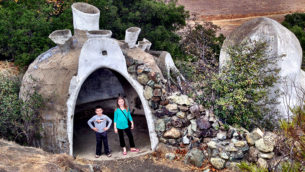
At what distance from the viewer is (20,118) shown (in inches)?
321

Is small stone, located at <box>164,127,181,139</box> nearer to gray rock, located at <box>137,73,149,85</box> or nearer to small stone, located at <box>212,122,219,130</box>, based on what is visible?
small stone, located at <box>212,122,219,130</box>

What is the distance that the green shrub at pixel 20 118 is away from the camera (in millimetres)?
7832

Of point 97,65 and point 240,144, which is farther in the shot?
point 97,65

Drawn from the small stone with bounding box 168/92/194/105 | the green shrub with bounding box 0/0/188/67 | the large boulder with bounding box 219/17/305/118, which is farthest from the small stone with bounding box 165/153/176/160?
the green shrub with bounding box 0/0/188/67

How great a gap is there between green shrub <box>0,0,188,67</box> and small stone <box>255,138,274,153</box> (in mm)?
8471

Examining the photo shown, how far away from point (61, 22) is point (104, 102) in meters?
4.61

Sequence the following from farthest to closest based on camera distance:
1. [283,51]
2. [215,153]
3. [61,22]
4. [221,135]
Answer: [61,22]
[283,51]
[221,135]
[215,153]

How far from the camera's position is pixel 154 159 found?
7633 millimetres

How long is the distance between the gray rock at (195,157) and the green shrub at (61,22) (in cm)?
722

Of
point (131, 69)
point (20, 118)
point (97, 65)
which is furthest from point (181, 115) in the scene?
point (20, 118)

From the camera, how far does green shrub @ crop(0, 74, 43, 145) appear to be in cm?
783

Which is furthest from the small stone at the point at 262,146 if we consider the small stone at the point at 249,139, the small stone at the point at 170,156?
the small stone at the point at 170,156

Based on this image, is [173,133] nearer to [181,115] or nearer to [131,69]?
[181,115]

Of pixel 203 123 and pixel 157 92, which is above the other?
pixel 157 92
